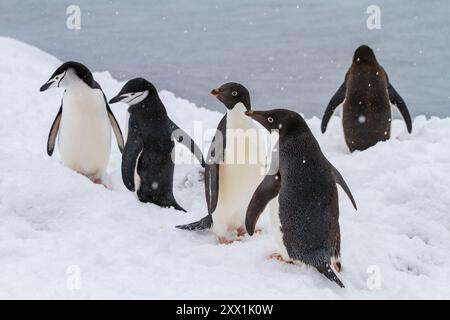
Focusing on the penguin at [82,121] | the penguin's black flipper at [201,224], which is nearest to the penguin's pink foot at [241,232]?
the penguin's black flipper at [201,224]

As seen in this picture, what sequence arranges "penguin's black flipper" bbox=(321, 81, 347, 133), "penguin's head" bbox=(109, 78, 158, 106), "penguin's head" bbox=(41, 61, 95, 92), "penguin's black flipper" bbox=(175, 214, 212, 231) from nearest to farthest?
"penguin's black flipper" bbox=(175, 214, 212, 231), "penguin's head" bbox=(109, 78, 158, 106), "penguin's head" bbox=(41, 61, 95, 92), "penguin's black flipper" bbox=(321, 81, 347, 133)

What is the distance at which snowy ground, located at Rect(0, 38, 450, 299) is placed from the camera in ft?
8.91

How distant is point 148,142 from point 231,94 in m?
0.93

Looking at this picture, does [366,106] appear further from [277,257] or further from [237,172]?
[277,257]

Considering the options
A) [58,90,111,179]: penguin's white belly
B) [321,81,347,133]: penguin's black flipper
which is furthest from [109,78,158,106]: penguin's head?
[321,81,347,133]: penguin's black flipper

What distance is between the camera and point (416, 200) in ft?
12.5

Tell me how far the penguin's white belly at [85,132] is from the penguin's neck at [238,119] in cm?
153

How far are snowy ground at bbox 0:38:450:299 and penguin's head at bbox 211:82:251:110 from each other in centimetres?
75

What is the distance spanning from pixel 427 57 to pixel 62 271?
288 inches

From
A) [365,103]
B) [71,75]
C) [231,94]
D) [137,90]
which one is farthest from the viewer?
[365,103]

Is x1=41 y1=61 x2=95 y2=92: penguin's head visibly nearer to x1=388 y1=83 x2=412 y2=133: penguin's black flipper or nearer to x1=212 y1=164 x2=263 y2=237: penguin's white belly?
x1=212 y1=164 x2=263 y2=237: penguin's white belly

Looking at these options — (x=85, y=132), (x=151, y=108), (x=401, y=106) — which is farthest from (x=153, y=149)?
(x=401, y=106)

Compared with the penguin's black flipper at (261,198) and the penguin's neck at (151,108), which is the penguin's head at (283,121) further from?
the penguin's neck at (151,108)

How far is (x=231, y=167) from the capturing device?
358 cm
